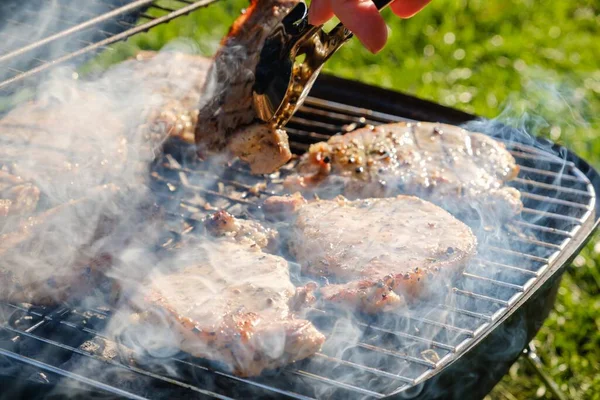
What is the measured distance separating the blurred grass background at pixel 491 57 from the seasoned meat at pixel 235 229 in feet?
9.29

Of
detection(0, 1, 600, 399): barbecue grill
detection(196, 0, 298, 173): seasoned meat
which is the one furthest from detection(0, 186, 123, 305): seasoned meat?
detection(196, 0, 298, 173): seasoned meat

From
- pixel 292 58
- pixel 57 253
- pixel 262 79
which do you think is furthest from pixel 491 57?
pixel 57 253

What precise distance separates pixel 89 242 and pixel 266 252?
2.29 ft

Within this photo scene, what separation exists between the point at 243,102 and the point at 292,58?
1.37ft

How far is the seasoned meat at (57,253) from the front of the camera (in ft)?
8.68

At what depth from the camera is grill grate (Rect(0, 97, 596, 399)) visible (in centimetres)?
245

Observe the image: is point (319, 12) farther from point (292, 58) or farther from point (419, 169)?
point (419, 169)

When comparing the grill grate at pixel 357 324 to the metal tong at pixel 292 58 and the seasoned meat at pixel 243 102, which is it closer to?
the seasoned meat at pixel 243 102

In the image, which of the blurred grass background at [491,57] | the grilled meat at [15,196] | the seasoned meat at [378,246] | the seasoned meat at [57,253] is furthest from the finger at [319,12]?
the blurred grass background at [491,57]

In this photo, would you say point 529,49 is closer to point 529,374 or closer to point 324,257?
point 529,374

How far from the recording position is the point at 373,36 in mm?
2363

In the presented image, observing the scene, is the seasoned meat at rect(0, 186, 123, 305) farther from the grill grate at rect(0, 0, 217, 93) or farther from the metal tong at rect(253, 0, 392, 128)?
the grill grate at rect(0, 0, 217, 93)

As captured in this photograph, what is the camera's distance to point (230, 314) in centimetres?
244

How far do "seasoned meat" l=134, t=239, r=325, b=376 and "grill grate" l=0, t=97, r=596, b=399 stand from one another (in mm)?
98
